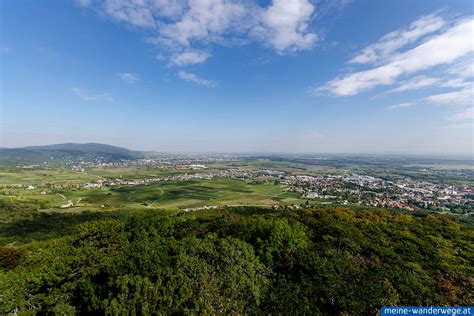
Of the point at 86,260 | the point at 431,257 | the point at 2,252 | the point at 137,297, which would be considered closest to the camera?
the point at 137,297

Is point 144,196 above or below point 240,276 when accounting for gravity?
below

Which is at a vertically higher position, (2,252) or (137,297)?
(137,297)

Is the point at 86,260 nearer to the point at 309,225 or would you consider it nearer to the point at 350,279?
the point at 350,279

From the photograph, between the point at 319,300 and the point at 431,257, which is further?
the point at 431,257

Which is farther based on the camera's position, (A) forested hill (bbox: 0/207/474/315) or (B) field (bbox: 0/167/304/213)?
(B) field (bbox: 0/167/304/213)

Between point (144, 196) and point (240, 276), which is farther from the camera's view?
point (144, 196)

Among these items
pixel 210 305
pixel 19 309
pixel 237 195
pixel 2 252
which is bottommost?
pixel 237 195

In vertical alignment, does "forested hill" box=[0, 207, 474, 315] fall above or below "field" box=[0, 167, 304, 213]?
above

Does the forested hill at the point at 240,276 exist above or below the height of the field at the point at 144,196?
above

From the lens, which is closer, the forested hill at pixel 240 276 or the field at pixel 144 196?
the forested hill at pixel 240 276

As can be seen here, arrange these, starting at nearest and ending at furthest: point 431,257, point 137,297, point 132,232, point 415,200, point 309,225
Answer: point 137,297, point 431,257, point 132,232, point 309,225, point 415,200

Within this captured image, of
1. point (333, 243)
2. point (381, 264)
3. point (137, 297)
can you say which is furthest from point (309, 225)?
point (137, 297)
